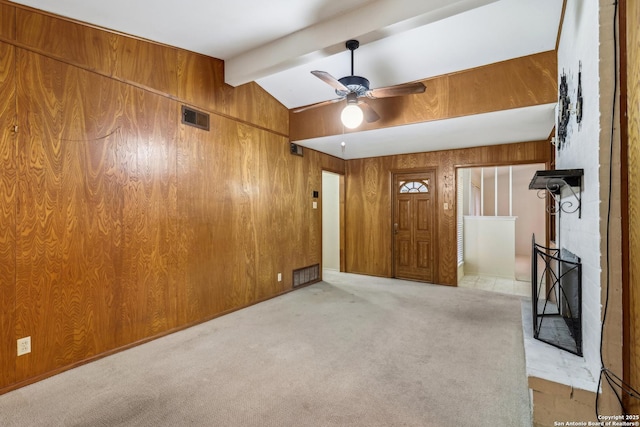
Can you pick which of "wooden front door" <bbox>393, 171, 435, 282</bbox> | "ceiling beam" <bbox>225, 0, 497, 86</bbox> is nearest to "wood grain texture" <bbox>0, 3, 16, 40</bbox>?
"ceiling beam" <bbox>225, 0, 497, 86</bbox>

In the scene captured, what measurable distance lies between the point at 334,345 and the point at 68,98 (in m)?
3.16

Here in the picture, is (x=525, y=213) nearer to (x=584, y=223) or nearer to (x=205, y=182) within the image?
(x=584, y=223)

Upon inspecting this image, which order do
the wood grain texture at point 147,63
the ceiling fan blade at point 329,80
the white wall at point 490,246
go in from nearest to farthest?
1. the wood grain texture at point 147,63
2. the ceiling fan blade at point 329,80
3. the white wall at point 490,246

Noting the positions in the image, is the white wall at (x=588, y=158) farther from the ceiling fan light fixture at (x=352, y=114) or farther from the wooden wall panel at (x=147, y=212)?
the wooden wall panel at (x=147, y=212)

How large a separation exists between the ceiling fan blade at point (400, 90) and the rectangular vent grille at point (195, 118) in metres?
1.91

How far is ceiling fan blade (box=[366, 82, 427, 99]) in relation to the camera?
2.86 meters

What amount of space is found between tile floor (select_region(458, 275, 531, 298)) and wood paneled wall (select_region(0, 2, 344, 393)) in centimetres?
380

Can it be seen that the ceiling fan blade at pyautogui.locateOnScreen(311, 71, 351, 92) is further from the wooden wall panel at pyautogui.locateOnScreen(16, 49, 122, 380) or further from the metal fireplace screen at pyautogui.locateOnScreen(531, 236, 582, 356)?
the metal fireplace screen at pyautogui.locateOnScreen(531, 236, 582, 356)

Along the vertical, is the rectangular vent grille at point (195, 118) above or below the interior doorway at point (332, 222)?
above

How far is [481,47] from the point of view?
3156 mm

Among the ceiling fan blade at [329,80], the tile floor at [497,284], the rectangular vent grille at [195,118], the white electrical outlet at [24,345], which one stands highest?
the ceiling fan blade at [329,80]

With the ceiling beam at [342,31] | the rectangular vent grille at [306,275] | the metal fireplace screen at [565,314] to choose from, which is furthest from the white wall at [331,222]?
the metal fireplace screen at [565,314]

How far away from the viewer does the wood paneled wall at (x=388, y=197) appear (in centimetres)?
502

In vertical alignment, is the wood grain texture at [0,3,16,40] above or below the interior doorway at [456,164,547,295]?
above
